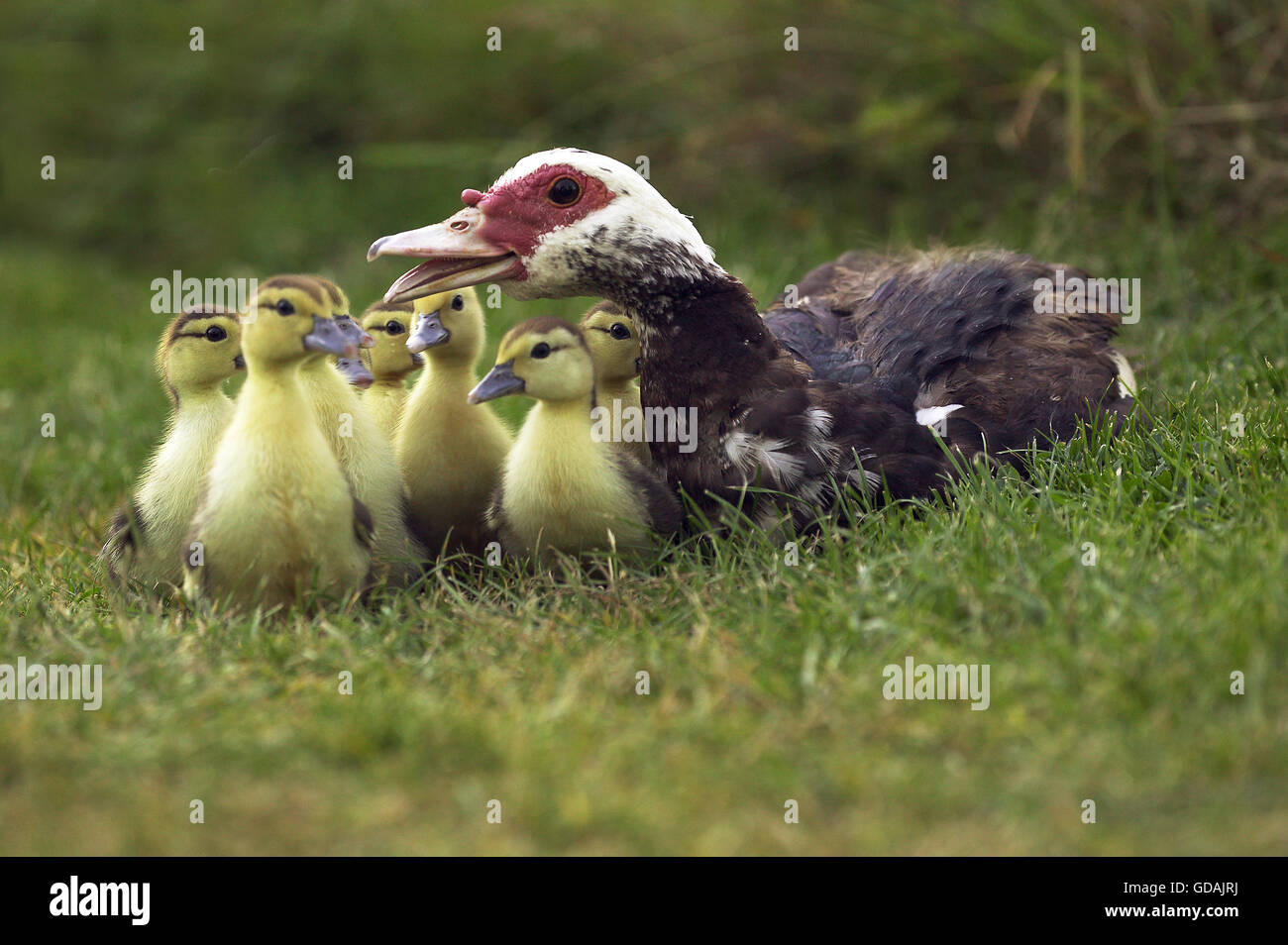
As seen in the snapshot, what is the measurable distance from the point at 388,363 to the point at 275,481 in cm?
99

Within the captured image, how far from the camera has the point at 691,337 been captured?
13.4 feet

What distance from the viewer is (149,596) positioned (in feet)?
13.4

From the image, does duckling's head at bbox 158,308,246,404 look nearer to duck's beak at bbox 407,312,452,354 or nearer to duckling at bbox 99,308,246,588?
duckling at bbox 99,308,246,588

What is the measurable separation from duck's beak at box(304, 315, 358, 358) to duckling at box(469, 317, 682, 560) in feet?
1.28

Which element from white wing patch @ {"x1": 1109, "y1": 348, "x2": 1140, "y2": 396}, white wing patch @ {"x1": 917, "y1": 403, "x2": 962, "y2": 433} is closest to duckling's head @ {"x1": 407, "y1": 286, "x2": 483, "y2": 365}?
white wing patch @ {"x1": 917, "y1": 403, "x2": 962, "y2": 433}

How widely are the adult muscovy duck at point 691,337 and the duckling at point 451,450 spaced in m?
0.22

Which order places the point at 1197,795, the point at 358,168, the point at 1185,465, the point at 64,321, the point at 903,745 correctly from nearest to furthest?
the point at 1197,795, the point at 903,745, the point at 1185,465, the point at 64,321, the point at 358,168

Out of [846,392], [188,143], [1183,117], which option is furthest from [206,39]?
[846,392]

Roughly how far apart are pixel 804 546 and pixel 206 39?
7589 millimetres

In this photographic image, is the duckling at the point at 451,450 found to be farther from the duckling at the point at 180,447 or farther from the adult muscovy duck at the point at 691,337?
the duckling at the point at 180,447

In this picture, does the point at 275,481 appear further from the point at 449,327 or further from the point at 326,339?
the point at 449,327

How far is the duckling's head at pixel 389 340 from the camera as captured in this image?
4.47 m

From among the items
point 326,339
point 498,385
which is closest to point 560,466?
point 498,385

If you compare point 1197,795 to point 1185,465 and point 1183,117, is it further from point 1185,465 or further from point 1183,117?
point 1183,117
